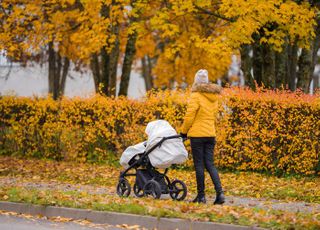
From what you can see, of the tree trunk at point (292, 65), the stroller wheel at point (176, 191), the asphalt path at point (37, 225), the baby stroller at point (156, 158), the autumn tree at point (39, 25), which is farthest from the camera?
the tree trunk at point (292, 65)

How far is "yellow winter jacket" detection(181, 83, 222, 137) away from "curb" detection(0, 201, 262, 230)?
87.8 inches

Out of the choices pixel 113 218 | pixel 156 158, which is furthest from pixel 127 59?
pixel 113 218

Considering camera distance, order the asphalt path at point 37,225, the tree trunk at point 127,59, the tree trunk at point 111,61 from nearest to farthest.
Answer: the asphalt path at point 37,225 → the tree trunk at point 111,61 → the tree trunk at point 127,59

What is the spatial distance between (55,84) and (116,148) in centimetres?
1589

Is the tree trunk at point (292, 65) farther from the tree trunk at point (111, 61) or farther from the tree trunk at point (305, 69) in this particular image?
the tree trunk at point (111, 61)

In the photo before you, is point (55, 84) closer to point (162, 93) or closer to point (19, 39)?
point (19, 39)

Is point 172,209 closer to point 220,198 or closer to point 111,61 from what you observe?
point 220,198

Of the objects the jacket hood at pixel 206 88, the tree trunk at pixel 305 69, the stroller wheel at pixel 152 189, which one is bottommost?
the stroller wheel at pixel 152 189

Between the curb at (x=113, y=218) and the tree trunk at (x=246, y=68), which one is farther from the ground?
the tree trunk at (x=246, y=68)

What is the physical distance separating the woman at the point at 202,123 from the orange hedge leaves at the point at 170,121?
18.0 feet

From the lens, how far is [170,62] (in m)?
42.6

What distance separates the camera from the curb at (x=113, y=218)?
32.2ft

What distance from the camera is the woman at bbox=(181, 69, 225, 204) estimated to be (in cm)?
1224

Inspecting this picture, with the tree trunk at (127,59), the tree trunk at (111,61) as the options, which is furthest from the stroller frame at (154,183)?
the tree trunk at (127,59)
